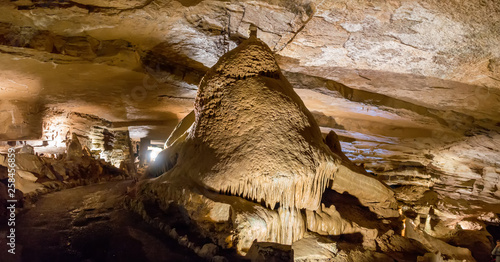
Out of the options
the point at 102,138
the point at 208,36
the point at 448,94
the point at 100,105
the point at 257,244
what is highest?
the point at 208,36

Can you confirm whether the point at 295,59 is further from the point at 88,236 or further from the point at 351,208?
the point at 88,236

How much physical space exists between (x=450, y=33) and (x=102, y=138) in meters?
12.0

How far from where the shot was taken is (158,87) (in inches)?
293

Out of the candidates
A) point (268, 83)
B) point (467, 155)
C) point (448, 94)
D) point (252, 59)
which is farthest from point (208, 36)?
point (467, 155)

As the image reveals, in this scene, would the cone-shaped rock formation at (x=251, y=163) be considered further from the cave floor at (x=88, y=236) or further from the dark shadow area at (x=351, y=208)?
the cave floor at (x=88, y=236)

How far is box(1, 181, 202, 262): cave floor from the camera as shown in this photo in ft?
11.9

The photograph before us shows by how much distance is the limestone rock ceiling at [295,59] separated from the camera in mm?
4367

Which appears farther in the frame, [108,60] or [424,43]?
[108,60]

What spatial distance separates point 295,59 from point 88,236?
16.2 ft

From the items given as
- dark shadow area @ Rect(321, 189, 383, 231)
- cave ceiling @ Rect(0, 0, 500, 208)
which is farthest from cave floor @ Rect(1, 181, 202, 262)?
dark shadow area @ Rect(321, 189, 383, 231)

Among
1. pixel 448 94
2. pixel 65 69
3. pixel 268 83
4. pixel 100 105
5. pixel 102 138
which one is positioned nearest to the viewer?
pixel 268 83

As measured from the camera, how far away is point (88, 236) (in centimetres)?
423

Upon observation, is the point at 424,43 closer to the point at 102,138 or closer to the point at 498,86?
the point at 498,86

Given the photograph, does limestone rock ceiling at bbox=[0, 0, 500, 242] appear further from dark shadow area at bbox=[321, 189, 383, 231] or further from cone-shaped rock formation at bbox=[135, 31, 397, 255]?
dark shadow area at bbox=[321, 189, 383, 231]
